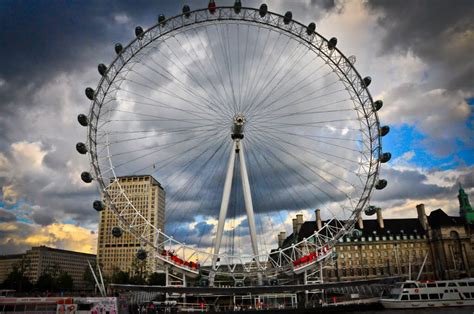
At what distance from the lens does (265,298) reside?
6625cm

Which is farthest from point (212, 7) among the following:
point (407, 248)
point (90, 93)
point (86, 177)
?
point (407, 248)

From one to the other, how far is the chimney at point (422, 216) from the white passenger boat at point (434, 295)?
68.2 meters

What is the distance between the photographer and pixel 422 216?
12925cm

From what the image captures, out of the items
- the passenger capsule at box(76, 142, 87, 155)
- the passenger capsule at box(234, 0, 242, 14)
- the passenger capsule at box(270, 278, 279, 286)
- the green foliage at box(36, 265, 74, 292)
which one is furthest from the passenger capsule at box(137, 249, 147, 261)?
the green foliage at box(36, 265, 74, 292)

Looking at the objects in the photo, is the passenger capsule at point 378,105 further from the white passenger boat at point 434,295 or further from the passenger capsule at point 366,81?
the white passenger boat at point 434,295

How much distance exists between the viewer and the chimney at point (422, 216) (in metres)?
127

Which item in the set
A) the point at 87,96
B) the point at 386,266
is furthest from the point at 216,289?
the point at 386,266

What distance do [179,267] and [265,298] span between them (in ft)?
69.7

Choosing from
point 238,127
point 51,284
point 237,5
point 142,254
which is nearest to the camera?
point 142,254

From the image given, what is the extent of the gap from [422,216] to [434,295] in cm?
7333

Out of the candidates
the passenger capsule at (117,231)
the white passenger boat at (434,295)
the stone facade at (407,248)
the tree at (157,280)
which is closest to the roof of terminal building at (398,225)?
the stone facade at (407,248)

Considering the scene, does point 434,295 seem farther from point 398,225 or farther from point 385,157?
point 398,225

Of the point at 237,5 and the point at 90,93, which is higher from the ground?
the point at 237,5

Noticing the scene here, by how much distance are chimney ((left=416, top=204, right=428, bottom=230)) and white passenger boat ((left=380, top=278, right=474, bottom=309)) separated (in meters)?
68.2
